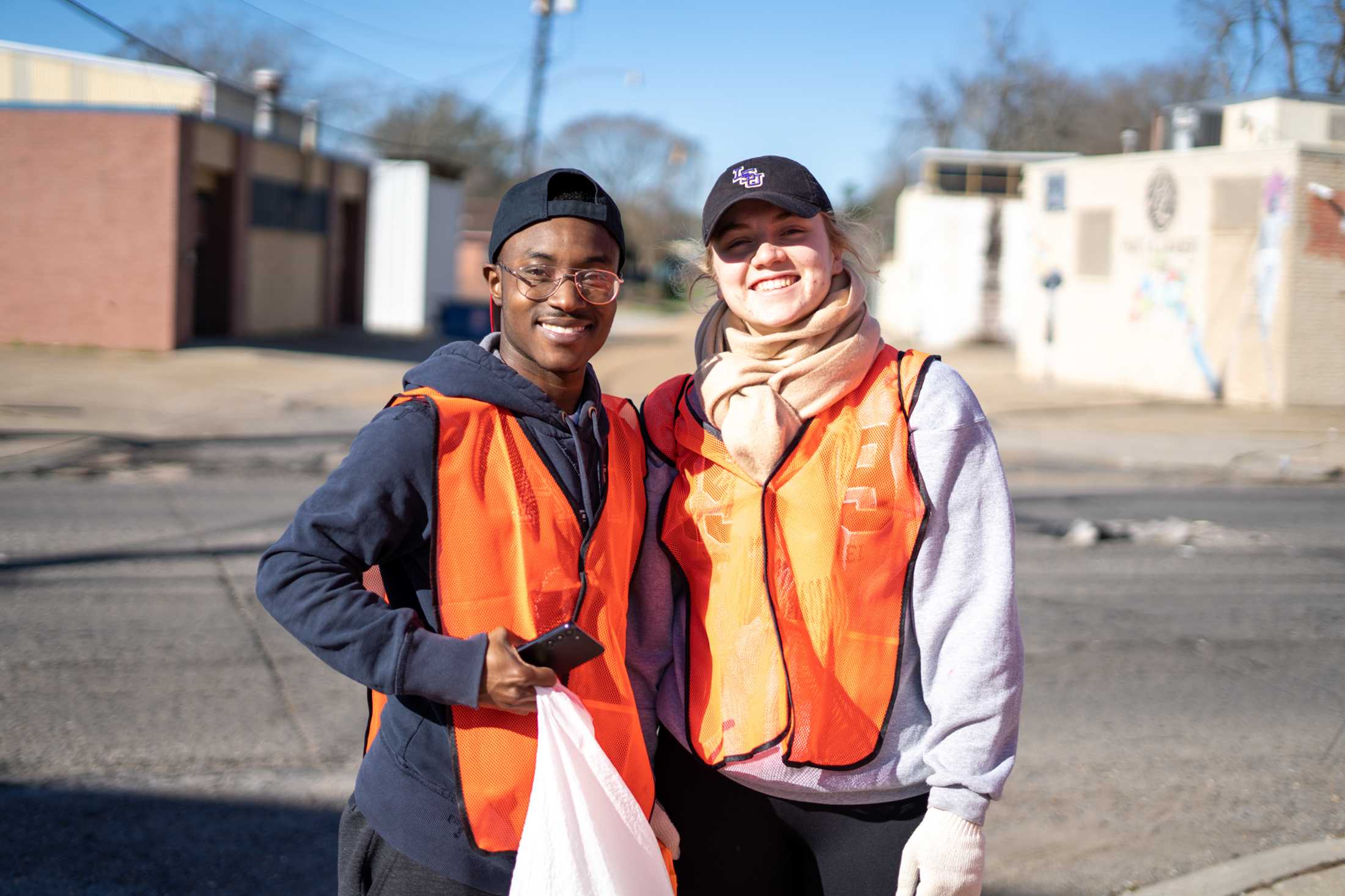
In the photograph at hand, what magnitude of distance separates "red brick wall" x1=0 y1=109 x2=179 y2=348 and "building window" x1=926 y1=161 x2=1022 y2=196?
26.4m

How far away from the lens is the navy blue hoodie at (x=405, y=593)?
1826mm

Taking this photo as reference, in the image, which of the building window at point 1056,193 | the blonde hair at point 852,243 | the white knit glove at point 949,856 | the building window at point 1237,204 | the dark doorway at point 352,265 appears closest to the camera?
the white knit glove at point 949,856

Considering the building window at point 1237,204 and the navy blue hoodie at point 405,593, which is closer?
the navy blue hoodie at point 405,593

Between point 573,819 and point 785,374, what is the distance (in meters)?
0.86

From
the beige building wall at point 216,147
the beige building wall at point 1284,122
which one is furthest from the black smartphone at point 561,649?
the beige building wall at point 1284,122

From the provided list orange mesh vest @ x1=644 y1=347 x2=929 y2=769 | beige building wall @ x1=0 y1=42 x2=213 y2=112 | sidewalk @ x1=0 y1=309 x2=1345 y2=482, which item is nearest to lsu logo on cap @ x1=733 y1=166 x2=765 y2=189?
orange mesh vest @ x1=644 y1=347 x2=929 y2=769

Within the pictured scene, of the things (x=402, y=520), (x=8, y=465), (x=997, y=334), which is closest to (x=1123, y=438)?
(x=8, y=465)

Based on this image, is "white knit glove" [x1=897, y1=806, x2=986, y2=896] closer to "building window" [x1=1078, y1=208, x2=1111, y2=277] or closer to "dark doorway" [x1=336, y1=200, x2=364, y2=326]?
"building window" [x1=1078, y1=208, x2=1111, y2=277]

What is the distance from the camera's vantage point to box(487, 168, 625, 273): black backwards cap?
2.05 m

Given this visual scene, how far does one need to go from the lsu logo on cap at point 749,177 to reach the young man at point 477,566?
0.28m

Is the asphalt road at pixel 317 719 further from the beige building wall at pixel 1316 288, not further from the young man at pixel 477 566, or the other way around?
the beige building wall at pixel 1316 288

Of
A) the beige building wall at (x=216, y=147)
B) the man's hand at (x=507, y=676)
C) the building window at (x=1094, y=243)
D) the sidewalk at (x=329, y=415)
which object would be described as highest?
the beige building wall at (x=216, y=147)

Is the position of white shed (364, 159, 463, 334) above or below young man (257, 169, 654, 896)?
above

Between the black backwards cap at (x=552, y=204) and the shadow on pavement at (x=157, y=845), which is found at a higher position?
the black backwards cap at (x=552, y=204)
